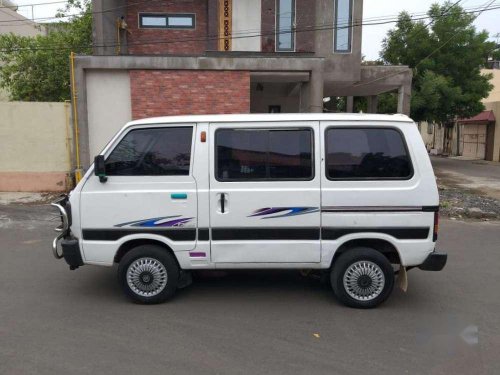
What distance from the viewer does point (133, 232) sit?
14.9 ft

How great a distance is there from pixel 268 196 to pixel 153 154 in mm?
1254

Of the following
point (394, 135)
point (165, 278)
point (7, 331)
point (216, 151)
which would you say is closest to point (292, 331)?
point (165, 278)

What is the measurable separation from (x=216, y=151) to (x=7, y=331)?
2.56 m

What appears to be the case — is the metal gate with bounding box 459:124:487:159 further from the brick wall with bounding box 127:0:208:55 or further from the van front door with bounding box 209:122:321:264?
the van front door with bounding box 209:122:321:264

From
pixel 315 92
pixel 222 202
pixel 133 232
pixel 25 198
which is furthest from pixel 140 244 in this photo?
pixel 315 92

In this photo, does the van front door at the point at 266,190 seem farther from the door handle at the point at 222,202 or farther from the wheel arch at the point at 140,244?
the wheel arch at the point at 140,244

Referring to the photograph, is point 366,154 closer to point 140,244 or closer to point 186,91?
point 140,244

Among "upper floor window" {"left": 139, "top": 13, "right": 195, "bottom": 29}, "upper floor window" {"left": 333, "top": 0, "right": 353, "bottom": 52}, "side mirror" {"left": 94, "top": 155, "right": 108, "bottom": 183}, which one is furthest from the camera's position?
"upper floor window" {"left": 139, "top": 13, "right": 195, "bottom": 29}

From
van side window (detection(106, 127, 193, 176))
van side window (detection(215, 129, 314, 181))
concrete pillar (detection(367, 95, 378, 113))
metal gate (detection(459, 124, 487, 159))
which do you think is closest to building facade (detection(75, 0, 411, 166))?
concrete pillar (detection(367, 95, 378, 113))

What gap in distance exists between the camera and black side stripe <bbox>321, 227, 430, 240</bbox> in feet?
14.7

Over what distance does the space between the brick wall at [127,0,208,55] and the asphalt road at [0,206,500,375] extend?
1293cm

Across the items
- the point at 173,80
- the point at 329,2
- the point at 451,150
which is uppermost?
the point at 329,2

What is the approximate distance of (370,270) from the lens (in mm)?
4582

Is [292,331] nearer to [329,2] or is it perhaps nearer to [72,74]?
→ [72,74]
